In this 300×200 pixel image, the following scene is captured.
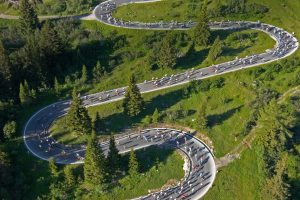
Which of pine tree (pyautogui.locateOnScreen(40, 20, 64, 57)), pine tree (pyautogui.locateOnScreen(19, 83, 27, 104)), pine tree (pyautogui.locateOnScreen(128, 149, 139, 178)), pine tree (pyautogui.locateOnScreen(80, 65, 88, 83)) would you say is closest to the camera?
pine tree (pyautogui.locateOnScreen(128, 149, 139, 178))

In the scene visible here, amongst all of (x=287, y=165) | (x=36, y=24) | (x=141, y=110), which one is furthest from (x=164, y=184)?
(x=36, y=24)

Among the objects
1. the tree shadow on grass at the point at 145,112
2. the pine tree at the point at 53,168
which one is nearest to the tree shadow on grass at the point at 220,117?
the tree shadow on grass at the point at 145,112

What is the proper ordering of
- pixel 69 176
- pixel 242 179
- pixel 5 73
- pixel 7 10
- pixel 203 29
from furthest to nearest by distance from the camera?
pixel 7 10 < pixel 203 29 < pixel 5 73 < pixel 242 179 < pixel 69 176

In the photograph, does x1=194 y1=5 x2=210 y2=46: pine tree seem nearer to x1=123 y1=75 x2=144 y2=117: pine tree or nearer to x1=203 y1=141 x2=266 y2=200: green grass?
x1=123 y1=75 x2=144 y2=117: pine tree

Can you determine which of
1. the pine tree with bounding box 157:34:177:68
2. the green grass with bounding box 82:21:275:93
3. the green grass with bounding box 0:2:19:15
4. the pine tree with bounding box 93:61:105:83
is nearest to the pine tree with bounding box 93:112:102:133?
the green grass with bounding box 82:21:275:93

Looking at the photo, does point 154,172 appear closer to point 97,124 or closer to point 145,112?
point 145,112

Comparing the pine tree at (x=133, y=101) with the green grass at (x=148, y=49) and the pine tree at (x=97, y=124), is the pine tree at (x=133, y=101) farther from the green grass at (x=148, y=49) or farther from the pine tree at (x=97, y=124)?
the green grass at (x=148, y=49)

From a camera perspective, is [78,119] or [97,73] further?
[97,73]

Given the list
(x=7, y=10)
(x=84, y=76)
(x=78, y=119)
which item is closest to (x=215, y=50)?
(x=84, y=76)
